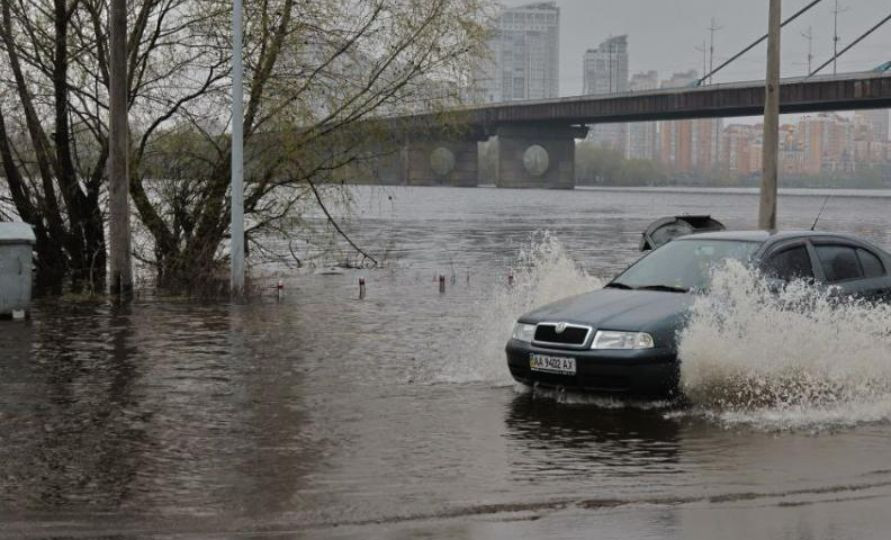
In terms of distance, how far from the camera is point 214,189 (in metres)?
22.6

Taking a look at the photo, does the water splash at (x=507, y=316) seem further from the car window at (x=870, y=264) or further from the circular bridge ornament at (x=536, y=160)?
the circular bridge ornament at (x=536, y=160)

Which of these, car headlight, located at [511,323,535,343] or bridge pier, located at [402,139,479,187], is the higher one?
bridge pier, located at [402,139,479,187]

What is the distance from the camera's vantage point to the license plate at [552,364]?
10.6 meters

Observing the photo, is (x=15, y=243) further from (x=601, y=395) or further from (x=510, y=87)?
(x=510, y=87)

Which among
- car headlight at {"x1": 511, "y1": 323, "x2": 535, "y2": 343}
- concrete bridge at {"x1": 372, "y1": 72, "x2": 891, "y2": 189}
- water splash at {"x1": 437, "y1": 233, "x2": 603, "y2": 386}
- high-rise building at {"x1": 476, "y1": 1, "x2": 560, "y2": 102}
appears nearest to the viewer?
car headlight at {"x1": 511, "y1": 323, "x2": 535, "y2": 343}

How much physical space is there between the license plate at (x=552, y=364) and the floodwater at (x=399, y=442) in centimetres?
35

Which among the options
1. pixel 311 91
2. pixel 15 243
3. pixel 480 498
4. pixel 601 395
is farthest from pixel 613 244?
pixel 480 498

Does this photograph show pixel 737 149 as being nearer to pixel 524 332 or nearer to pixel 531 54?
pixel 531 54

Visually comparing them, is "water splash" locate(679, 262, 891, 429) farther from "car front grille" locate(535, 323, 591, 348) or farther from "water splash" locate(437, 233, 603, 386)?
"water splash" locate(437, 233, 603, 386)

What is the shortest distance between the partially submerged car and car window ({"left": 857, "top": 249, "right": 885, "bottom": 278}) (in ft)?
0.04

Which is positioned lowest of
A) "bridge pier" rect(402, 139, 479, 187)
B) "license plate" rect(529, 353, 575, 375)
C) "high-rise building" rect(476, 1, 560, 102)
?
"license plate" rect(529, 353, 575, 375)

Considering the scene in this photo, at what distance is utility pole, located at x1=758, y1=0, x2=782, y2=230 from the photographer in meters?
21.2

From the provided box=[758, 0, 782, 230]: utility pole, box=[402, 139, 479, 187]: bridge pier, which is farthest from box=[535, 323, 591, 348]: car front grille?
box=[402, 139, 479, 187]: bridge pier

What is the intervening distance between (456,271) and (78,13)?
12122 mm
